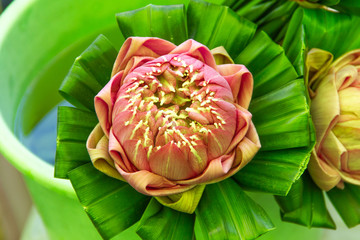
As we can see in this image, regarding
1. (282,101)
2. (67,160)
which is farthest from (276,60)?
(67,160)

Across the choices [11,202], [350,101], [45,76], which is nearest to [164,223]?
[350,101]

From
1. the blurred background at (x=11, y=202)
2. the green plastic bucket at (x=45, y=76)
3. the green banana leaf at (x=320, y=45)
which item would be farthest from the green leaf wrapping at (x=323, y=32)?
the blurred background at (x=11, y=202)

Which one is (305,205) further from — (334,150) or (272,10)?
(272,10)

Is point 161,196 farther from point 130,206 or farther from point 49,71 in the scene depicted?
point 49,71

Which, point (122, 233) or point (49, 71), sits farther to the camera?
point (49, 71)

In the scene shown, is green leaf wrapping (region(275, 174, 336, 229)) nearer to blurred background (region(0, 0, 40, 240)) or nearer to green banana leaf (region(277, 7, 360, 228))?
green banana leaf (region(277, 7, 360, 228))
